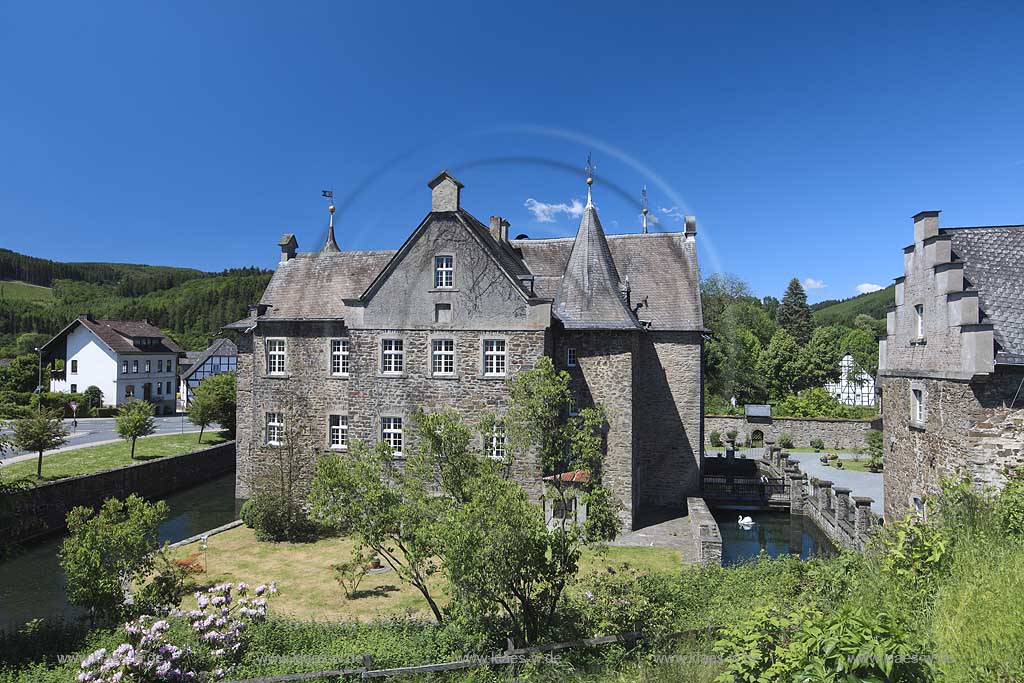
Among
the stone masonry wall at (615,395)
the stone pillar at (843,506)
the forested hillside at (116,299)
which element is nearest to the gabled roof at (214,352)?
the forested hillside at (116,299)

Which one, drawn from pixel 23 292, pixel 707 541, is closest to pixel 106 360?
pixel 707 541

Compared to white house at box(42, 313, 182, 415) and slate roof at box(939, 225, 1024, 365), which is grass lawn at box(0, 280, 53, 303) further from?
slate roof at box(939, 225, 1024, 365)

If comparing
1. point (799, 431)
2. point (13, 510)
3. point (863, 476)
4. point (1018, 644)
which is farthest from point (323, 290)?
point (799, 431)

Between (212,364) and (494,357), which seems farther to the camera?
(212,364)

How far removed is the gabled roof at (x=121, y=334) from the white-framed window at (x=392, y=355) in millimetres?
56346

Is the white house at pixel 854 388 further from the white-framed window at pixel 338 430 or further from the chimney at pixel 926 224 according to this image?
the white-framed window at pixel 338 430

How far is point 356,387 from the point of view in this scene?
83.7 feet

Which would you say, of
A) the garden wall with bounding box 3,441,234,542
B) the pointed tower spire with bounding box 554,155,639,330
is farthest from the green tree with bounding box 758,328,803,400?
the garden wall with bounding box 3,441,234,542

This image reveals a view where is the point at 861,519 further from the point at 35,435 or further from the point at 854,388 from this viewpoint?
the point at 854,388

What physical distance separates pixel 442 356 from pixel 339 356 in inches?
222

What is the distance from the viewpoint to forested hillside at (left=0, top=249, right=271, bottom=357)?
126000 mm

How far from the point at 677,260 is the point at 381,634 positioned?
2273 cm

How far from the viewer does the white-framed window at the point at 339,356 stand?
26.9 metres

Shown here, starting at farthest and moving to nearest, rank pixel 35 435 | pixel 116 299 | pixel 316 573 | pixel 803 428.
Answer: pixel 116 299 → pixel 803 428 → pixel 35 435 → pixel 316 573
